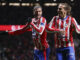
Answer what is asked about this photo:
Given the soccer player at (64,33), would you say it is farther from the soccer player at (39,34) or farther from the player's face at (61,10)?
the soccer player at (39,34)

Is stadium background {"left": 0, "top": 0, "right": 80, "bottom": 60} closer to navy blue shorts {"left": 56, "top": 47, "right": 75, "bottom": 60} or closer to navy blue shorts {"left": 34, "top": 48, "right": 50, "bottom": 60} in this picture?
navy blue shorts {"left": 34, "top": 48, "right": 50, "bottom": 60}

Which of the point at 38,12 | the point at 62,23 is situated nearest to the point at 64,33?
the point at 62,23

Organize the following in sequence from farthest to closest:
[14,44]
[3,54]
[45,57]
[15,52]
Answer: [14,44] → [15,52] → [3,54] → [45,57]

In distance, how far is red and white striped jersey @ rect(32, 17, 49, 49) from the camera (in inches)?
196

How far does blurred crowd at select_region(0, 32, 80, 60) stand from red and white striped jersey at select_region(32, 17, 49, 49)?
916 cm

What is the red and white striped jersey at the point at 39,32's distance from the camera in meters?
4.99

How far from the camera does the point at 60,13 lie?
525 cm

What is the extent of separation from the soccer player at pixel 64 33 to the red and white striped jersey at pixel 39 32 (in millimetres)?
167

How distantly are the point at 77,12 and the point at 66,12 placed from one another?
31.8 feet

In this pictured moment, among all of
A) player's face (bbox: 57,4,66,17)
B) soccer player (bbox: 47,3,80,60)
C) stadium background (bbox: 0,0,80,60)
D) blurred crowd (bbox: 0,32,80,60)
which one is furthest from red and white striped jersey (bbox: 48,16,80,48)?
blurred crowd (bbox: 0,32,80,60)

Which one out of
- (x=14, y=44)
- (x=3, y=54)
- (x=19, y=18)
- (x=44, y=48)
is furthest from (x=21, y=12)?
(x=44, y=48)

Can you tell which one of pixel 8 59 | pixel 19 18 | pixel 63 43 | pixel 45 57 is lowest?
pixel 8 59

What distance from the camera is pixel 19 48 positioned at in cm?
1625

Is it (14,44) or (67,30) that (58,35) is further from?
(14,44)
